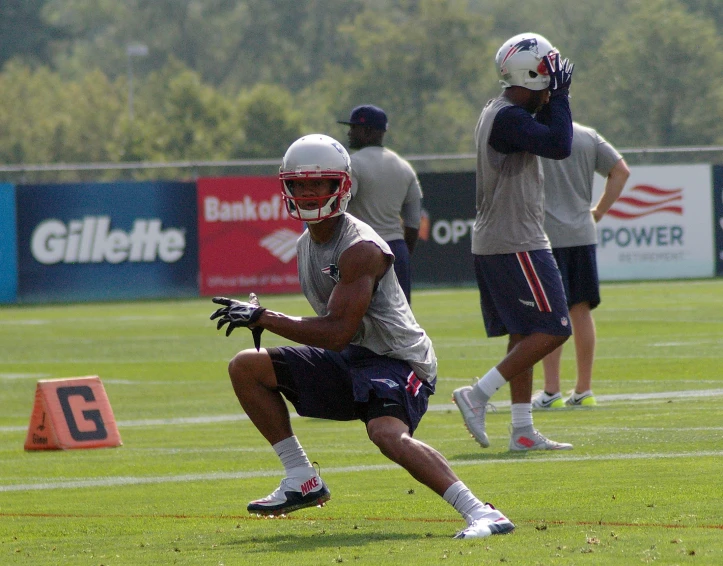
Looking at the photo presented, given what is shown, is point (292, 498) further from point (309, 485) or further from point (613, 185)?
point (613, 185)

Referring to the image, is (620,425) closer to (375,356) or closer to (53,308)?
Result: (375,356)

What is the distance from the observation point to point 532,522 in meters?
6.31

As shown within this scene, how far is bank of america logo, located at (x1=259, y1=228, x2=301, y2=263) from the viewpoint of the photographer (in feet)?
88.7

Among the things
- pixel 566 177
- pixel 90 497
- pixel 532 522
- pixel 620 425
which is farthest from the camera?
pixel 566 177

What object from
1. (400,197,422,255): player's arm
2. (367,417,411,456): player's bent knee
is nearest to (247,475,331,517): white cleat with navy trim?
(367,417,411,456): player's bent knee

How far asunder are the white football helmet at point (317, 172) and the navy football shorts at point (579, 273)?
4.27 m

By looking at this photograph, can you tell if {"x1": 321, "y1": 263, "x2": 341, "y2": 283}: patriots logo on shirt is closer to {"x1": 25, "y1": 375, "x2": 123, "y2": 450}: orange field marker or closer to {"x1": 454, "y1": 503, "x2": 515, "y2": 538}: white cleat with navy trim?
{"x1": 454, "y1": 503, "x2": 515, "y2": 538}: white cleat with navy trim

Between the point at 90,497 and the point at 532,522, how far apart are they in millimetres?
2531

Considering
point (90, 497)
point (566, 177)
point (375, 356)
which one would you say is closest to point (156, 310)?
point (566, 177)

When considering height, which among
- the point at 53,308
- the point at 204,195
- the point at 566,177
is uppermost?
the point at 566,177

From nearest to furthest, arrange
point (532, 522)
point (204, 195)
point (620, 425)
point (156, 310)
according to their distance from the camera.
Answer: point (532, 522)
point (620, 425)
point (156, 310)
point (204, 195)

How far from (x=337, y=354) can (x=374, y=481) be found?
1446mm

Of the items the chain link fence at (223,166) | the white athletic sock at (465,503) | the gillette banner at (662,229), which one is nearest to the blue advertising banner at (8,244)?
the chain link fence at (223,166)

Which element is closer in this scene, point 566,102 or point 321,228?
point 321,228
